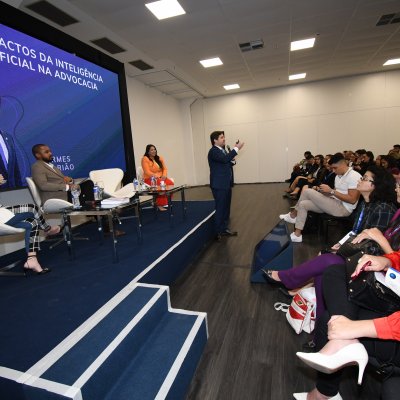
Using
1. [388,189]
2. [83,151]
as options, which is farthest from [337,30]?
[83,151]

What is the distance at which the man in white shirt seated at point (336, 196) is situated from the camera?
2968mm

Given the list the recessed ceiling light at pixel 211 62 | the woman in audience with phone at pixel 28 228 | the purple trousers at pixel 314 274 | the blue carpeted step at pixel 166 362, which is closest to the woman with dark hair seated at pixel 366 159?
the recessed ceiling light at pixel 211 62

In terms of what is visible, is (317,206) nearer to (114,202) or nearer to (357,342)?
(114,202)

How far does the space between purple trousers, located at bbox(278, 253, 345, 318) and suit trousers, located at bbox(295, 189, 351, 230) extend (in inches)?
61.6

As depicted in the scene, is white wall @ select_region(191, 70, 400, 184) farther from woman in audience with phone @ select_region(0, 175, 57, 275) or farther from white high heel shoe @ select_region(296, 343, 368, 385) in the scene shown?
white high heel shoe @ select_region(296, 343, 368, 385)

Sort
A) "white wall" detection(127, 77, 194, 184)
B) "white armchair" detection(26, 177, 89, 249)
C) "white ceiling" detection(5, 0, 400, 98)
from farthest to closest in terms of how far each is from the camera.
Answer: "white wall" detection(127, 77, 194, 184) < "white ceiling" detection(5, 0, 400, 98) < "white armchair" detection(26, 177, 89, 249)

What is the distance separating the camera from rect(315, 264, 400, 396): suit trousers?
99cm

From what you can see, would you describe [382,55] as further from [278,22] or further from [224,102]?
[224,102]

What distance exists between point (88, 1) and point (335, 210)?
4.07 metres

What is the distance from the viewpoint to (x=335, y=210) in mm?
3199

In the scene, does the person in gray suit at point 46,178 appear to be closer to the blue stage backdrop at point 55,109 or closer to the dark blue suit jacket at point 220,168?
the blue stage backdrop at point 55,109

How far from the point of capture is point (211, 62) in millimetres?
6184

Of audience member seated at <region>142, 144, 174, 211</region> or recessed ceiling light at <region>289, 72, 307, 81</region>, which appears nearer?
audience member seated at <region>142, 144, 174, 211</region>

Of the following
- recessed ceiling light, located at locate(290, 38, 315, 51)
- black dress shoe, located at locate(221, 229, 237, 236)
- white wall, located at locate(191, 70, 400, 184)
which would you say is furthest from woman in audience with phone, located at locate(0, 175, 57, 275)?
white wall, located at locate(191, 70, 400, 184)
